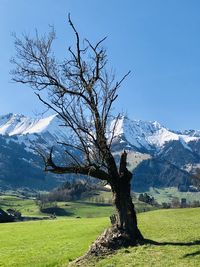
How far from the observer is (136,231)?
3048 centimetres

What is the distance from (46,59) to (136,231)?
14.5m

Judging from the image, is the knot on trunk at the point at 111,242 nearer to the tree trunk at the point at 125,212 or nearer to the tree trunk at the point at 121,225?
the tree trunk at the point at 121,225

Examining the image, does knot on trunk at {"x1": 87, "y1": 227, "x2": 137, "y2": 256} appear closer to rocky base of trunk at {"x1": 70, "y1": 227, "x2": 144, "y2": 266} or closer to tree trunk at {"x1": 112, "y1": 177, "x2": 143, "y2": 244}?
rocky base of trunk at {"x1": 70, "y1": 227, "x2": 144, "y2": 266}

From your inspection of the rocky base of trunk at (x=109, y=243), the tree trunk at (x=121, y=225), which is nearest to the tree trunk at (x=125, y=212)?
the tree trunk at (x=121, y=225)

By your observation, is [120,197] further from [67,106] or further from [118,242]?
[67,106]

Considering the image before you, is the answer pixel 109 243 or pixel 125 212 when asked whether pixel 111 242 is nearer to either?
pixel 109 243

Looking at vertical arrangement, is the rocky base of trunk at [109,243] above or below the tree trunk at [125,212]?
below

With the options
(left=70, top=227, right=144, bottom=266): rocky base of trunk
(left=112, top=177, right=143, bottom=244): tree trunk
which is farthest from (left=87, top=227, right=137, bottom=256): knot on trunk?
(left=112, top=177, right=143, bottom=244): tree trunk

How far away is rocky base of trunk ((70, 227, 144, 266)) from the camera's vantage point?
2805 centimetres

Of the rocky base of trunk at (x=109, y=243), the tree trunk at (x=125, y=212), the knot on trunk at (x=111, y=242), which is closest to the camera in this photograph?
the rocky base of trunk at (x=109, y=243)

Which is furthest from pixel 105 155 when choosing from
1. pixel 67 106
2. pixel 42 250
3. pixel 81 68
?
pixel 42 250

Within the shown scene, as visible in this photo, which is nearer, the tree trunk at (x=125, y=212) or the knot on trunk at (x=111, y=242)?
the knot on trunk at (x=111, y=242)

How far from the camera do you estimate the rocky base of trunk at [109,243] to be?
92.0 feet

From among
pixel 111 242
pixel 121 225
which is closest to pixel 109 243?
pixel 111 242
